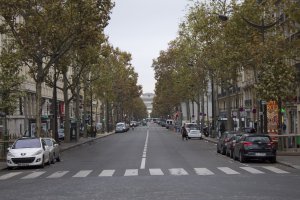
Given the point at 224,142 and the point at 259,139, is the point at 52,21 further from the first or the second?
the point at 259,139

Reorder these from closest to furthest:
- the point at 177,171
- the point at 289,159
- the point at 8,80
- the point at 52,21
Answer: the point at 177,171
the point at 289,159
the point at 52,21
the point at 8,80

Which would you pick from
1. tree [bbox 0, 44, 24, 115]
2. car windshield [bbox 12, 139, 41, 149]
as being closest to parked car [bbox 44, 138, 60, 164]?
car windshield [bbox 12, 139, 41, 149]

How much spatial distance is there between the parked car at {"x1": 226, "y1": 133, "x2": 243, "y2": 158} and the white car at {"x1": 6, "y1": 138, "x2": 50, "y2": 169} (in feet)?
35.0

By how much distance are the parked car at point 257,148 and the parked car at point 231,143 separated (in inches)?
96.2

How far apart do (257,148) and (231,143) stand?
464cm

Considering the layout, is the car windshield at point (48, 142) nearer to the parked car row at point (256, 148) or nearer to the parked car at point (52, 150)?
the parked car at point (52, 150)

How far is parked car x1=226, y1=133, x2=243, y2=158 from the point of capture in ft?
111

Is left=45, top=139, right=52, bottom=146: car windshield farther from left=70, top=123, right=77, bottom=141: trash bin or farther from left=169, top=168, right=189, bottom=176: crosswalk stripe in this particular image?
left=70, top=123, right=77, bottom=141: trash bin

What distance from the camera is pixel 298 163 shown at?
2795 centimetres

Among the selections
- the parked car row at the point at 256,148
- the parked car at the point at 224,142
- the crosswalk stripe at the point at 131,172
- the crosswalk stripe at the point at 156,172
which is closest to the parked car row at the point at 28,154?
the crosswalk stripe at the point at 131,172

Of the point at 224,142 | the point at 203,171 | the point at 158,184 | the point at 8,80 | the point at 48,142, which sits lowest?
the point at 203,171

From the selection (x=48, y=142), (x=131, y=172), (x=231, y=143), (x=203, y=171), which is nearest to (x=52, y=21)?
(x=48, y=142)

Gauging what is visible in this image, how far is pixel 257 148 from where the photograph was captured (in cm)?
3016

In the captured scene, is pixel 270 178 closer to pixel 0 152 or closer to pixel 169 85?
pixel 0 152
